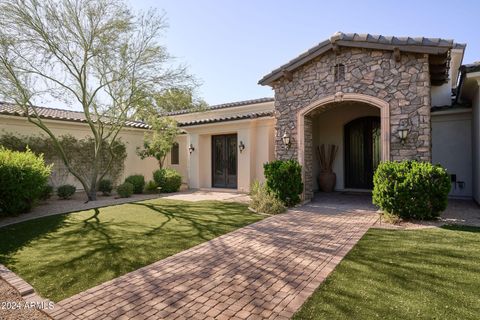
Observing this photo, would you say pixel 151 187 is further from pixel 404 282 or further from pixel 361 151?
pixel 404 282

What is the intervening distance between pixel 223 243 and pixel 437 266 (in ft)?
13.4

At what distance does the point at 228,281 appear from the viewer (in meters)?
4.55

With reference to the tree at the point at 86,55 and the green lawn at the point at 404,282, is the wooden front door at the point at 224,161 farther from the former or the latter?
the green lawn at the point at 404,282

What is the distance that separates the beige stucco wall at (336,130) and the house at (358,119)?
5 cm

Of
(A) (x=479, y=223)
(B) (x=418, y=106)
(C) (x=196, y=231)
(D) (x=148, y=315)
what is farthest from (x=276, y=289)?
(B) (x=418, y=106)

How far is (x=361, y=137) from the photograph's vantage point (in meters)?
14.5

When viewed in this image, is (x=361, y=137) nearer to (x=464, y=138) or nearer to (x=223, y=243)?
(x=464, y=138)

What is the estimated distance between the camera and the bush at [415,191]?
781cm

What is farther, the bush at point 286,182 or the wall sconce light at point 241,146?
the wall sconce light at point 241,146

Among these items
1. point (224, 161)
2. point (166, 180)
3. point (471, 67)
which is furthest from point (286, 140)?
point (166, 180)

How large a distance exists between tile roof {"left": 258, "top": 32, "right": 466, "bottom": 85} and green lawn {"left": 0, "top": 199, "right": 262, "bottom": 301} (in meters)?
5.96

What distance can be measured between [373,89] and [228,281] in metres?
8.49

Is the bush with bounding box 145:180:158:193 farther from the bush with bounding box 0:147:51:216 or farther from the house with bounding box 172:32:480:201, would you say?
the bush with bounding box 0:147:51:216

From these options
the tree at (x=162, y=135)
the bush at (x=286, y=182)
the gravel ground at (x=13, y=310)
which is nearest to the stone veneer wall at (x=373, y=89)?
the bush at (x=286, y=182)
